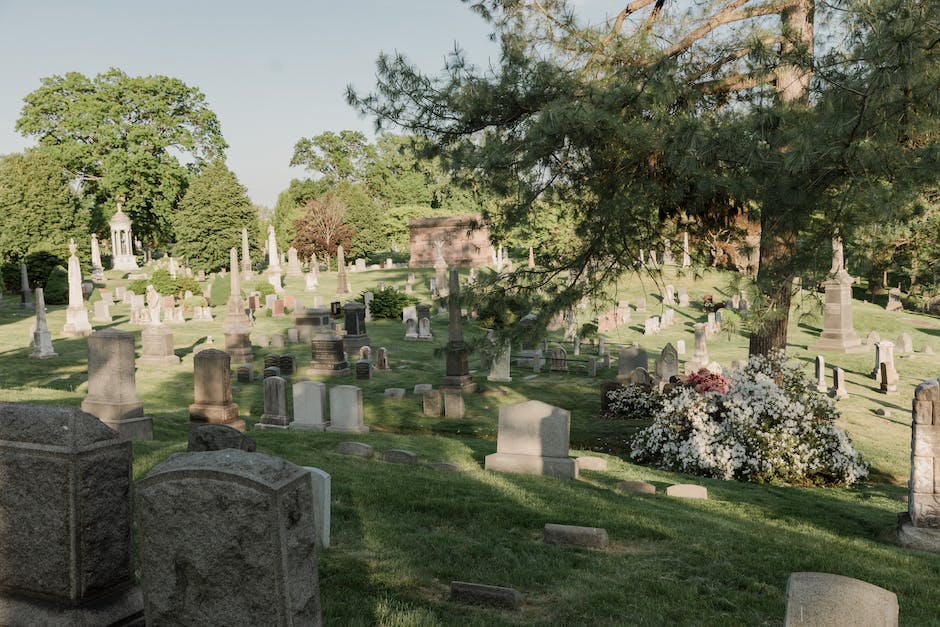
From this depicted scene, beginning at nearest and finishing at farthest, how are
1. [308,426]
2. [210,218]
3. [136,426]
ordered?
[136,426]
[308,426]
[210,218]

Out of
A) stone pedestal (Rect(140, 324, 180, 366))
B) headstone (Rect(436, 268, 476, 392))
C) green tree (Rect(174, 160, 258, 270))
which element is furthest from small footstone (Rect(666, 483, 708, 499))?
green tree (Rect(174, 160, 258, 270))

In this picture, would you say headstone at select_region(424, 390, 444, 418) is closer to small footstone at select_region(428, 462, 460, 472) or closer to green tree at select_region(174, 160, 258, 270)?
small footstone at select_region(428, 462, 460, 472)

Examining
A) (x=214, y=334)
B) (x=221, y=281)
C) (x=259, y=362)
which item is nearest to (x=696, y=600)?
(x=259, y=362)

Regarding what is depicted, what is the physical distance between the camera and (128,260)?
2057 inches

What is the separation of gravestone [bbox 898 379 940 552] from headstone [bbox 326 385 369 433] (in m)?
9.68

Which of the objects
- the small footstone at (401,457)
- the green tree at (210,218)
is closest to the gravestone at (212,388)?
the small footstone at (401,457)

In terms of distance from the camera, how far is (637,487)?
9805mm

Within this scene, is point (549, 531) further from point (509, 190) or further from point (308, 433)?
point (308, 433)

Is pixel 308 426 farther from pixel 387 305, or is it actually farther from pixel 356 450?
pixel 387 305

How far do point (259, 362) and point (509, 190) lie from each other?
1437 centimetres

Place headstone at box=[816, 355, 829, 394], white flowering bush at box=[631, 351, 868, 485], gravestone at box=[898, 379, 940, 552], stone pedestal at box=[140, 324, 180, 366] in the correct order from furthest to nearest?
stone pedestal at box=[140, 324, 180, 366] → headstone at box=[816, 355, 829, 394] → white flowering bush at box=[631, 351, 868, 485] → gravestone at box=[898, 379, 940, 552]

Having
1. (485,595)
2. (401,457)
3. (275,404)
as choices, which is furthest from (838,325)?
(485,595)

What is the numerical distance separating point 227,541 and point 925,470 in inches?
298

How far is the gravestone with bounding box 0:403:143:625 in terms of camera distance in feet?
12.6
